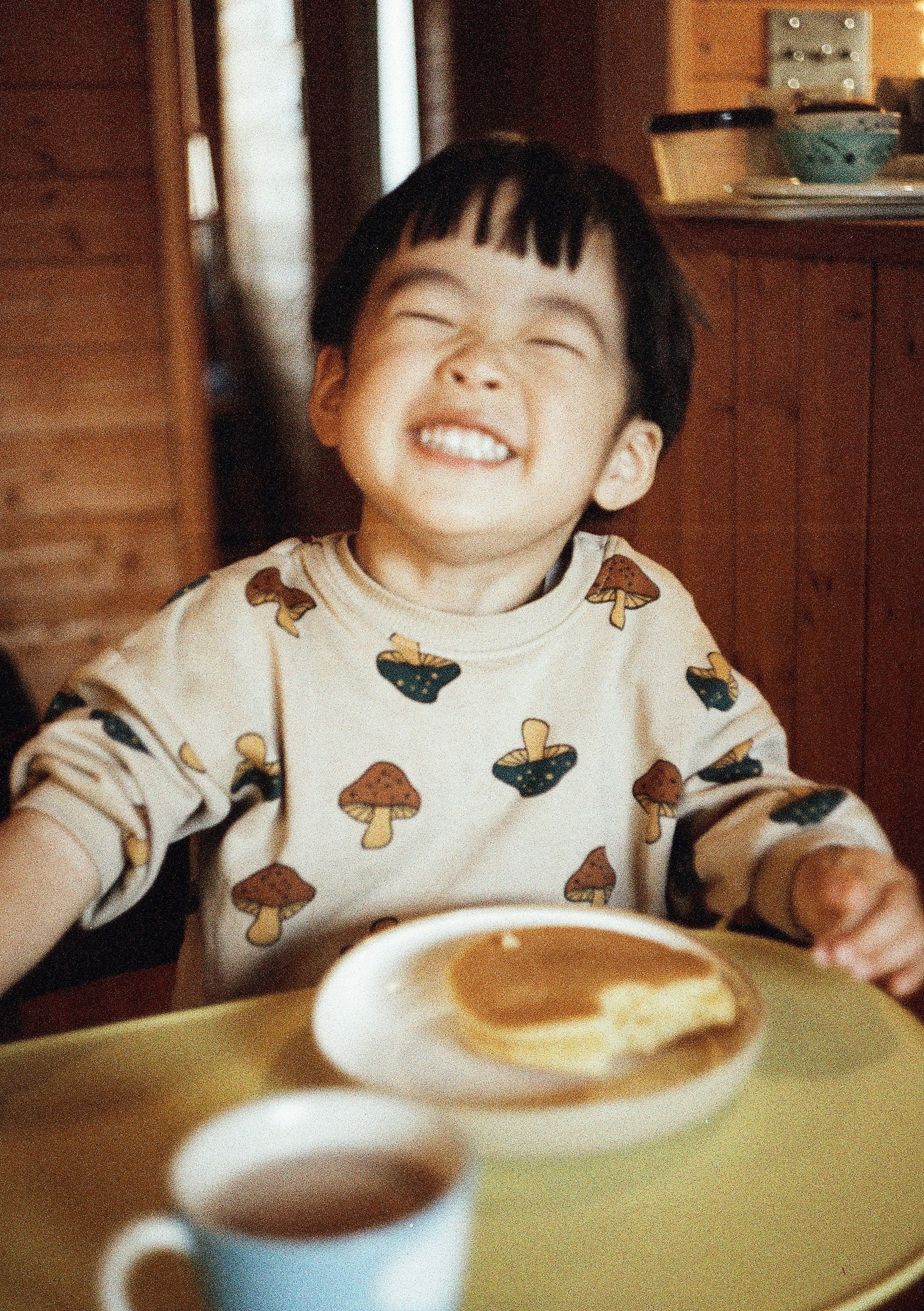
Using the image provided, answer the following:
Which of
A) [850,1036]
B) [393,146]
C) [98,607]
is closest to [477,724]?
[850,1036]

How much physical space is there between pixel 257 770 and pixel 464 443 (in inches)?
11.5

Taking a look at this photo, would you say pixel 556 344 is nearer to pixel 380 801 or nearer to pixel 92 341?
pixel 380 801

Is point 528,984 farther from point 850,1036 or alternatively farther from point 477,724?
point 477,724

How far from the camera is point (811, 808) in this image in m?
0.94

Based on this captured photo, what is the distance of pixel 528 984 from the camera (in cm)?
71

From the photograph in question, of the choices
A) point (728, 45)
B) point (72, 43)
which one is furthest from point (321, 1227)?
point (72, 43)

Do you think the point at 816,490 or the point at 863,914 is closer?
the point at 863,914

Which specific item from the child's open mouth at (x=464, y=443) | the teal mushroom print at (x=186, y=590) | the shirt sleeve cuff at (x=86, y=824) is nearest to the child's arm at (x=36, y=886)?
the shirt sleeve cuff at (x=86, y=824)

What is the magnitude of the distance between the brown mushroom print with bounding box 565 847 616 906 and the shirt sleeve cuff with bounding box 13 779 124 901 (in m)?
0.35

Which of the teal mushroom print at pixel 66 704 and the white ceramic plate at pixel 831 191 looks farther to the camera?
the white ceramic plate at pixel 831 191

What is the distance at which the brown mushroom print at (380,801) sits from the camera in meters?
1.03

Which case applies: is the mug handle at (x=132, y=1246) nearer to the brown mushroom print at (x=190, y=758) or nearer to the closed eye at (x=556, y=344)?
the brown mushroom print at (x=190, y=758)

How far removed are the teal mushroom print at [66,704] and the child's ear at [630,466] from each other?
1.47 ft

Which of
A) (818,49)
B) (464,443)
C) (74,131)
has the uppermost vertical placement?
(818,49)
